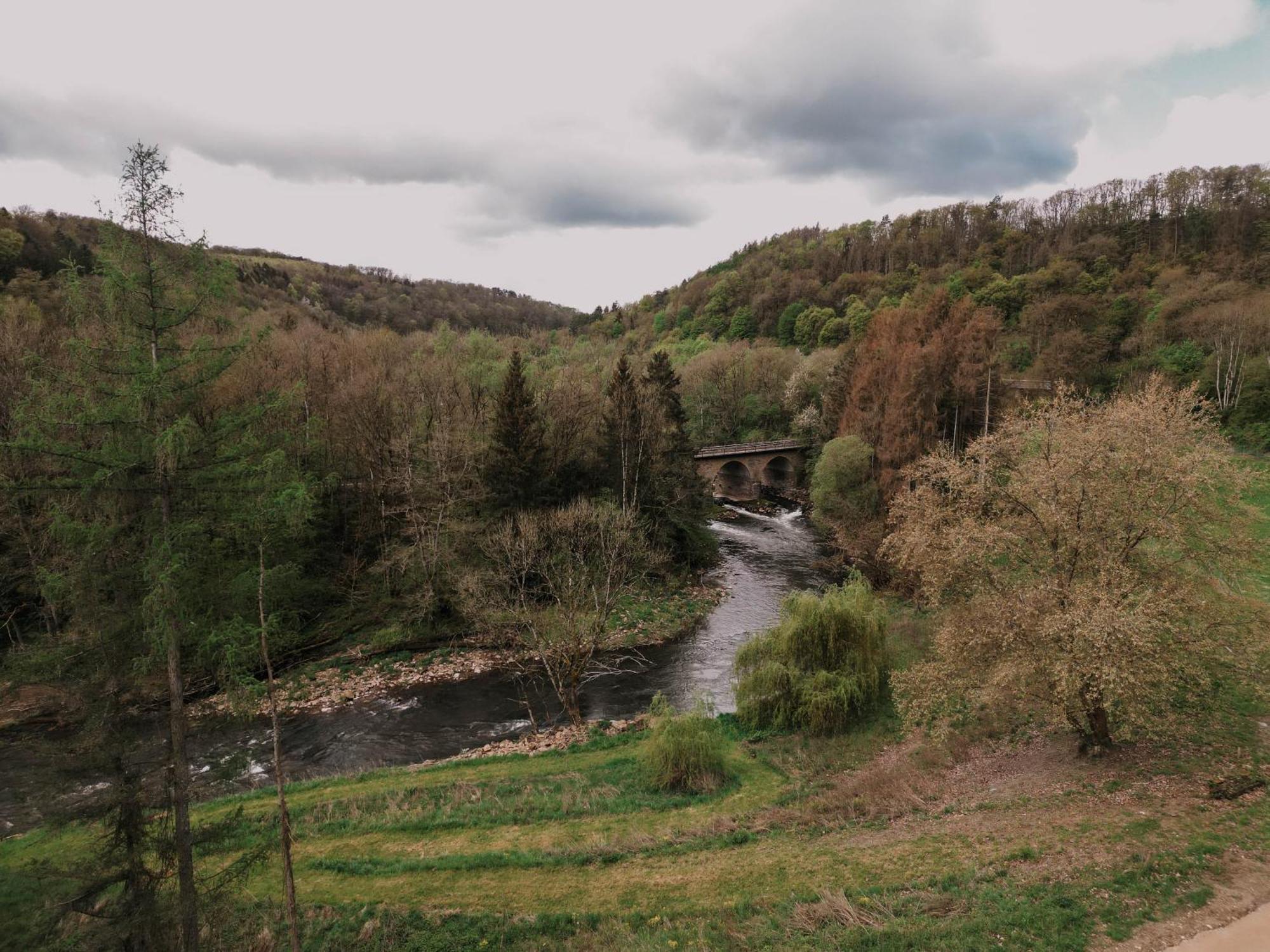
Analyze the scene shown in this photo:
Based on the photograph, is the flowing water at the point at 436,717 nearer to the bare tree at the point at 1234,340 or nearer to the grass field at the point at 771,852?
the grass field at the point at 771,852

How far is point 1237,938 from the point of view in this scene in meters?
8.71

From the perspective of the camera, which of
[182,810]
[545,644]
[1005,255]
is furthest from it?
[1005,255]

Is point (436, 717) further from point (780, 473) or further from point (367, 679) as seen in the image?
point (780, 473)

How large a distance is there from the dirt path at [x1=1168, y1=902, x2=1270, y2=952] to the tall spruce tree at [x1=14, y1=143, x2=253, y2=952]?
48.8 feet

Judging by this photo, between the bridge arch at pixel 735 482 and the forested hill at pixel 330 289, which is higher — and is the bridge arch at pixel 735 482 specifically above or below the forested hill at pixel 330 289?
below

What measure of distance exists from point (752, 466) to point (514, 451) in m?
33.9

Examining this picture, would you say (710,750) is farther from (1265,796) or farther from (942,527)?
(1265,796)

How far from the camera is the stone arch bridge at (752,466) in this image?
61.0 m

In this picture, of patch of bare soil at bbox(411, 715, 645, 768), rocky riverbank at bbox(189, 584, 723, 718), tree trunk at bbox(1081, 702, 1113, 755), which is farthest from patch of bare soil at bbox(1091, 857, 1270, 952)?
rocky riverbank at bbox(189, 584, 723, 718)

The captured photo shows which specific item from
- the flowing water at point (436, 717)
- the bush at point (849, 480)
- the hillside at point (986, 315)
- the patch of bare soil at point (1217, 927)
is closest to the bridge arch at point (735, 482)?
the hillside at point (986, 315)

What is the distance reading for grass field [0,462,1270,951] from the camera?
10.1m

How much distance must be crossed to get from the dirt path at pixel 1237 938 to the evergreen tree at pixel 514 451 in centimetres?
3026

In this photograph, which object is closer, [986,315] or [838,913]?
[838,913]

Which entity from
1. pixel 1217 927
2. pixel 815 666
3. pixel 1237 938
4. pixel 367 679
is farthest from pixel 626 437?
pixel 1237 938
